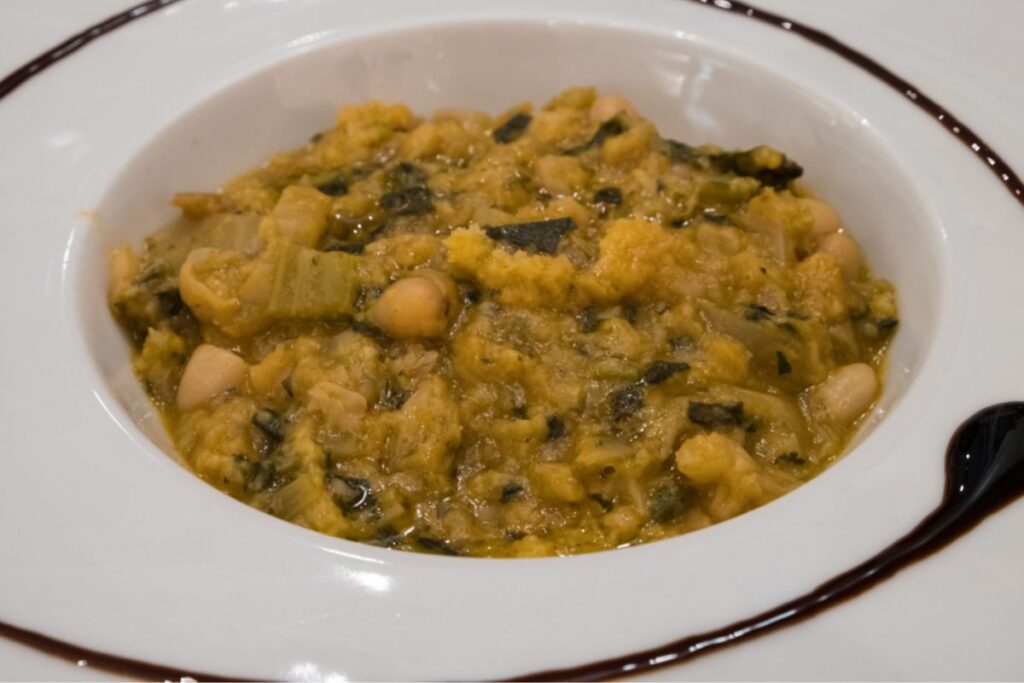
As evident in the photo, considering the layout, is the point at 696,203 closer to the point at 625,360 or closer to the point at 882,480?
the point at 625,360

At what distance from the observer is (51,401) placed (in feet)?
7.84

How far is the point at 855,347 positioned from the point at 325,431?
164 cm

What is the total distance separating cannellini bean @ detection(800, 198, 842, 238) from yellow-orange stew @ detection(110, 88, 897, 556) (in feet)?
0.06

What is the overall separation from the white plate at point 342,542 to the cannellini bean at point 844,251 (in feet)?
0.32

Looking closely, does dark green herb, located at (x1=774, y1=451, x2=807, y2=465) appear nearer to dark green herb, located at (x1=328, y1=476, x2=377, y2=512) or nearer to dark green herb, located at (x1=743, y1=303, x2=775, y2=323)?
dark green herb, located at (x1=743, y1=303, x2=775, y2=323)

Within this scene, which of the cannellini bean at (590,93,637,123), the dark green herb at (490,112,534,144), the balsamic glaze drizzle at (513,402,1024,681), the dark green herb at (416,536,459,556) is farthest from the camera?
the dark green herb at (490,112,534,144)

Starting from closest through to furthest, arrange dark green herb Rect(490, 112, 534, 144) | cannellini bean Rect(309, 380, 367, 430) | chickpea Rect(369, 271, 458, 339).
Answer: cannellini bean Rect(309, 380, 367, 430), chickpea Rect(369, 271, 458, 339), dark green herb Rect(490, 112, 534, 144)

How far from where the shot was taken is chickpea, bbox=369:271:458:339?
2.63m

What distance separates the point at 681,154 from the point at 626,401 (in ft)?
3.83

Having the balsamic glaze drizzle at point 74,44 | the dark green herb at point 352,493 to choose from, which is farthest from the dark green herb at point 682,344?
the balsamic glaze drizzle at point 74,44

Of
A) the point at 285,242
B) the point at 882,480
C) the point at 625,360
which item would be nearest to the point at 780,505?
the point at 882,480

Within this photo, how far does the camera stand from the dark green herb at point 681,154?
329cm

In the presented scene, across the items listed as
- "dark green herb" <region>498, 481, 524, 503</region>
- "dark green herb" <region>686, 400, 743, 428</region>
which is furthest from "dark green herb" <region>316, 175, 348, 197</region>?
"dark green herb" <region>686, 400, 743, 428</region>

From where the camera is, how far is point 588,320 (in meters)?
2.74
